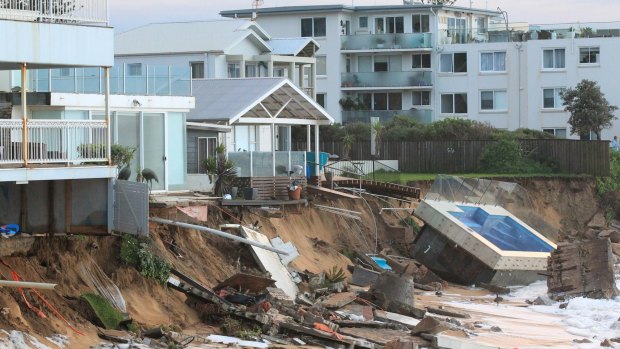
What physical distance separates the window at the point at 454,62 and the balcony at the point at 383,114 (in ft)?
8.15

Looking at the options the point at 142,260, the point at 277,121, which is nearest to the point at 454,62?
the point at 277,121

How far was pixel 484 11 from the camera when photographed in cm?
8019

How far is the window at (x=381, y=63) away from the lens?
75.6 meters

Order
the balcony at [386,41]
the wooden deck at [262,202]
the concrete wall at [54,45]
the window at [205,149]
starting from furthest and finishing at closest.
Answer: the balcony at [386,41] < the window at [205,149] < the wooden deck at [262,202] < the concrete wall at [54,45]

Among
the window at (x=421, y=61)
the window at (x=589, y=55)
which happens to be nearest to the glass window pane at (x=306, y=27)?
the window at (x=421, y=61)

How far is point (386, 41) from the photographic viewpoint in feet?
246

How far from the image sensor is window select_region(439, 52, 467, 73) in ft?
245

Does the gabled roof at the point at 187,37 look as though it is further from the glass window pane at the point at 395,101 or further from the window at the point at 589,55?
the window at the point at 589,55

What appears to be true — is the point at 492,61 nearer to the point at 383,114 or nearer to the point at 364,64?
the point at 383,114

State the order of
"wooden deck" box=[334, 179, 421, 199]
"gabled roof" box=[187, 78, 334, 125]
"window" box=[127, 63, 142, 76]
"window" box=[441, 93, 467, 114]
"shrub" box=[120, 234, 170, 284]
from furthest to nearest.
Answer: "window" box=[441, 93, 467, 114]
"wooden deck" box=[334, 179, 421, 199]
"gabled roof" box=[187, 78, 334, 125]
"window" box=[127, 63, 142, 76]
"shrub" box=[120, 234, 170, 284]

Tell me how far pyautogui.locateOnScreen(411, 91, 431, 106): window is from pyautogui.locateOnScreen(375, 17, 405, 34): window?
3434 mm

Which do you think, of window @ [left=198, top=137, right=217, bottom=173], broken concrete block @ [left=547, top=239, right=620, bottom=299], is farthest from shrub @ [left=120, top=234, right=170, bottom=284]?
broken concrete block @ [left=547, top=239, right=620, bottom=299]

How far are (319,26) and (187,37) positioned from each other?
21.7 meters

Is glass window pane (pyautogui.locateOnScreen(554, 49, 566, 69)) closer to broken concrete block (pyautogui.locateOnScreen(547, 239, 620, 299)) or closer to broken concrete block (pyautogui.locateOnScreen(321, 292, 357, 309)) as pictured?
broken concrete block (pyautogui.locateOnScreen(547, 239, 620, 299))
